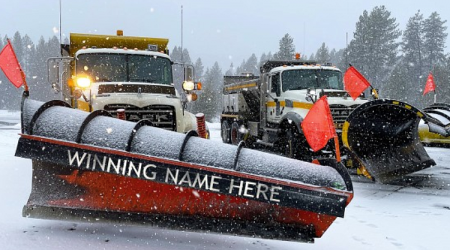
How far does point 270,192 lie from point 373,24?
5143 cm

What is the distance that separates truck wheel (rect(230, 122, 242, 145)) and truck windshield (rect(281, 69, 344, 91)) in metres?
3.47

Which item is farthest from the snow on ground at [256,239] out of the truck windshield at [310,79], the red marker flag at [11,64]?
the truck windshield at [310,79]

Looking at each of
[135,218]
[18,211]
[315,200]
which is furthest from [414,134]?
[18,211]

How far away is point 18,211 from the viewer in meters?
4.62

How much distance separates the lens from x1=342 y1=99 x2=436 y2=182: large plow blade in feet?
23.8

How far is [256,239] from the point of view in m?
4.02

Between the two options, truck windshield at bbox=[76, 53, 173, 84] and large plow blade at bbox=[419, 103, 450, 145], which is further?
large plow blade at bbox=[419, 103, 450, 145]

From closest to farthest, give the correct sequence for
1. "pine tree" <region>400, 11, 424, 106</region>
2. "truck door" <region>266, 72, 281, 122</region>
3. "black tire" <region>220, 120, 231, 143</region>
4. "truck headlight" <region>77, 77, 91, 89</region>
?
"truck headlight" <region>77, 77, 91, 89</region>
"truck door" <region>266, 72, 281, 122</region>
"black tire" <region>220, 120, 231, 143</region>
"pine tree" <region>400, 11, 424, 106</region>

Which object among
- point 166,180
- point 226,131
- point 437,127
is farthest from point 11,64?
point 226,131

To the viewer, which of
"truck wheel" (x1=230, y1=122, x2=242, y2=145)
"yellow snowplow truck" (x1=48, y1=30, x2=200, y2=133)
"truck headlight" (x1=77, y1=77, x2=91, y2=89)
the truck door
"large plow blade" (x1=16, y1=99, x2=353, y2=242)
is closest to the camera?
"large plow blade" (x1=16, y1=99, x2=353, y2=242)

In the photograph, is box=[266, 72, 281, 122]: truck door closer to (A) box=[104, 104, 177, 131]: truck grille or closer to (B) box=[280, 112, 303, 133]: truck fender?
(B) box=[280, 112, 303, 133]: truck fender

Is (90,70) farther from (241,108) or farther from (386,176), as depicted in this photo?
(241,108)

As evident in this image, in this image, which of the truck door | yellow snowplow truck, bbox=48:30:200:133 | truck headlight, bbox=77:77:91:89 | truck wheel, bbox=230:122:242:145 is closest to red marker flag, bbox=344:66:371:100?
the truck door

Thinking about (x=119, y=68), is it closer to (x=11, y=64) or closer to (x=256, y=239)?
(x=11, y=64)
